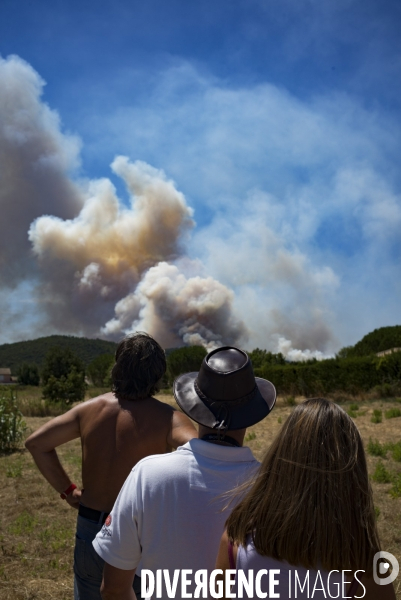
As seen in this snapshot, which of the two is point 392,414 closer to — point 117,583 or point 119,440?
point 119,440

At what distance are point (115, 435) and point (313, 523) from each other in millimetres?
1339

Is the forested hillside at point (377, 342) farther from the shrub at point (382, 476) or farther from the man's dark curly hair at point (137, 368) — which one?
the man's dark curly hair at point (137, 368)

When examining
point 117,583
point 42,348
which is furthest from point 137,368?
point 42,348

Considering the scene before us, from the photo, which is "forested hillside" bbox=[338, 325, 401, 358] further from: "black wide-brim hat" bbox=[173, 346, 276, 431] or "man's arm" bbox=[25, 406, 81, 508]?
"black wide-brim hat" bbox=[173, 346, 276, 431]

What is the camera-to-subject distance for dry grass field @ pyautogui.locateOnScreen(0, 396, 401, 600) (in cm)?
472

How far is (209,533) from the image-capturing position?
165cm

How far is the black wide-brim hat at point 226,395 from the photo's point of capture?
5.99ft

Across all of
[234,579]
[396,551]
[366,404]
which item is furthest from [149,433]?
[366,404]

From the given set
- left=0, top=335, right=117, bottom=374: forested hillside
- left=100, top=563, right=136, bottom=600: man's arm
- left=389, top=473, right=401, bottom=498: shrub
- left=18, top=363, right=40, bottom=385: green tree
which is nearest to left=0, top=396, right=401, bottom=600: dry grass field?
left=389, top=473, right=401, bottom=498: shrub

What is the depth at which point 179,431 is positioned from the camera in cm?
246

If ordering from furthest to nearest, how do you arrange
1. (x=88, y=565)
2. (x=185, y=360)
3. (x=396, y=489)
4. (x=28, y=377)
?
(x=28, y=377) < (x=185, y=360) < (x=396, y=489) < (x=88, y=565)

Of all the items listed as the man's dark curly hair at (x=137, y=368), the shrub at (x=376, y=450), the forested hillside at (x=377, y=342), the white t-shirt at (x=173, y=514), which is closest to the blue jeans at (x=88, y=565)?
the man's dark curly hair at (x=137, y=368)

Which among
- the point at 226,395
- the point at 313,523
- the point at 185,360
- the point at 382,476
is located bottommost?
the point at 382,476

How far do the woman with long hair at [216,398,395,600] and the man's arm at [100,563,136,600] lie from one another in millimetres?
424
